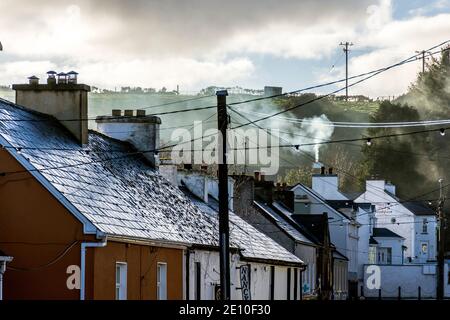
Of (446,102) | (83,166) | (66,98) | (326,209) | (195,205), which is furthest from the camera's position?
(446,102)

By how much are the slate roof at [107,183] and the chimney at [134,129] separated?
1.76 metres

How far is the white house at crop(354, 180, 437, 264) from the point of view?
122m

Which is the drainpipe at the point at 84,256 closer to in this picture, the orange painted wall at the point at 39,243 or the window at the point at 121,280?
the orange painted wall at the point at 39,243

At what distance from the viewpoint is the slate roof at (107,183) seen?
3556 centimetres

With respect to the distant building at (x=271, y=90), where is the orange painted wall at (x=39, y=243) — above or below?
below

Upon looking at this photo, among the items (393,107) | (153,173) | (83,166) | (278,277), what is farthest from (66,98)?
(393,107)

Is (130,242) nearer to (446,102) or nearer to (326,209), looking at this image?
(326,209)

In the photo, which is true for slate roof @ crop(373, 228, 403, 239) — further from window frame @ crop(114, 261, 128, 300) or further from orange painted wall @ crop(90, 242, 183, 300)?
window frame @ crop(114, 261, 128, 300)

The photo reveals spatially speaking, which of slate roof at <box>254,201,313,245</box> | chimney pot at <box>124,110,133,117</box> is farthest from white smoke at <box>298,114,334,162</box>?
chimney pot at <box>124,110,133,117</box>

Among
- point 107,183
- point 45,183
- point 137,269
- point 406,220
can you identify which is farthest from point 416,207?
point 45,183

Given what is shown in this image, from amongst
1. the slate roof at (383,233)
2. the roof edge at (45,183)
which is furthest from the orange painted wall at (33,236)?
the slate roof at (383,233)

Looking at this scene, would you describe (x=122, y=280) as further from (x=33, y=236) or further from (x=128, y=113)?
(x=128, y=113)

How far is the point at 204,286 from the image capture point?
151ft

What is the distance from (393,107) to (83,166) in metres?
113
